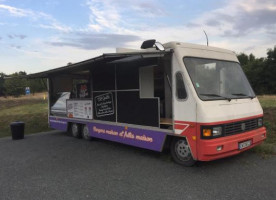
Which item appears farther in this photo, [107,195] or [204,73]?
[204,73]

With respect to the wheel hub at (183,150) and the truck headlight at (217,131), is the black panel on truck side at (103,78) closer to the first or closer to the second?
the wheel hub at (183,150)

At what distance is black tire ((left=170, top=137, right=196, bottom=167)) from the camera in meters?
5.73

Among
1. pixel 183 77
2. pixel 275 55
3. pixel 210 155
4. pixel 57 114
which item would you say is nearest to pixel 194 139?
pixel 210 155

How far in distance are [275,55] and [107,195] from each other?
187 feet

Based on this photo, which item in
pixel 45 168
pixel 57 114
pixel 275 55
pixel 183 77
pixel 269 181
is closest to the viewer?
pixel 269 181

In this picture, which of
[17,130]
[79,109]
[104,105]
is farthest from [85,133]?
[17,130]

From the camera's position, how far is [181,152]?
5871 millimetres

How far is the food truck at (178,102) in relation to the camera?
536cm

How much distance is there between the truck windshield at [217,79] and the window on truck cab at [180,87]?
0.71 feet

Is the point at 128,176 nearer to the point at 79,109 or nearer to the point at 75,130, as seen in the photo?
the point at 79,109

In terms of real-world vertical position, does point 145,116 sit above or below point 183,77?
below

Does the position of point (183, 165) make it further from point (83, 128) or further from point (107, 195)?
point (83, 128)

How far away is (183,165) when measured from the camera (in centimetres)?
584

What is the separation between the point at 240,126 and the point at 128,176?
8.20ft
